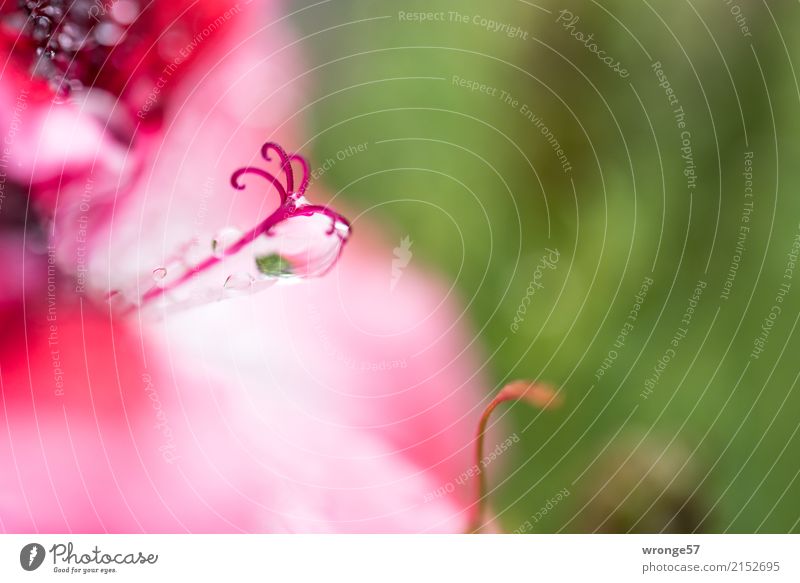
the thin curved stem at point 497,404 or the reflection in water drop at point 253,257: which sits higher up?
the reflection in water drop at point 253,257

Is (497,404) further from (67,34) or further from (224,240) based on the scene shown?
(67,34)

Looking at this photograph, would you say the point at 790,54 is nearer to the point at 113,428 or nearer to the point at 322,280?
the point at 322,280

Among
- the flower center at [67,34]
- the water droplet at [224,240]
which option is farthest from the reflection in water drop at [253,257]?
the flower center at [67,34]

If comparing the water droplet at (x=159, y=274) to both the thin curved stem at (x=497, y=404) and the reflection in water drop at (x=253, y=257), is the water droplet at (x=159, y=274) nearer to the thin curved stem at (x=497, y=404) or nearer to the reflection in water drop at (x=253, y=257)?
the reflection in water drop at (x=253, y=257)

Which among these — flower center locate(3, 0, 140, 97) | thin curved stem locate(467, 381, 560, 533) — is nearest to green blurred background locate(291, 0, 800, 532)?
thin curved stem locate(467, 381, 560, 533)

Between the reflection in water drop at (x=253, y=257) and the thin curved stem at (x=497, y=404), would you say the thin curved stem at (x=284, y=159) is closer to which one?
the reflection in water drop at (x=253, y=257)

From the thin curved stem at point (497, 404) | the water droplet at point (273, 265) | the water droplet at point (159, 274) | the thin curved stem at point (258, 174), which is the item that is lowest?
the thin curved stem at point (497, 404)

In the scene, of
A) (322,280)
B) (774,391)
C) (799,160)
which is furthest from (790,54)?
(322,280)
